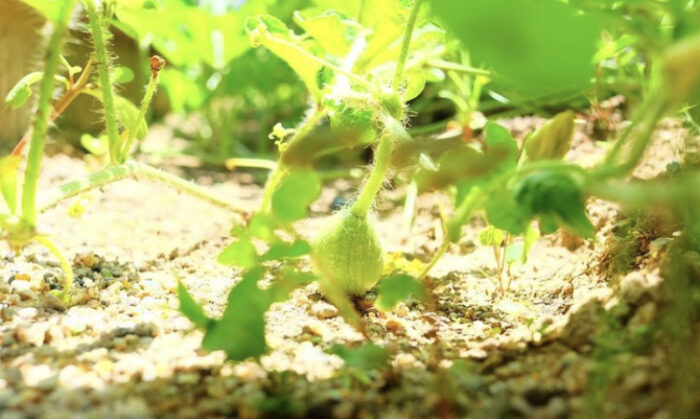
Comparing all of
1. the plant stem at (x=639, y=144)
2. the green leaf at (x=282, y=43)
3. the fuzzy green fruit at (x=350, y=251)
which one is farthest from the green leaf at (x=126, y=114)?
the plant stem at (x=639, y=144)

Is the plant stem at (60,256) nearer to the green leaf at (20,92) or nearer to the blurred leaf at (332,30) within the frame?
the green leaf at (20,92)

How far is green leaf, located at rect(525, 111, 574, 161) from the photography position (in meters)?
1.13

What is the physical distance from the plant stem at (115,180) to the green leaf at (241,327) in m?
0.38

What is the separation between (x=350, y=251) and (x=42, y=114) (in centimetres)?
49

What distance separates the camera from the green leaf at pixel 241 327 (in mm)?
739

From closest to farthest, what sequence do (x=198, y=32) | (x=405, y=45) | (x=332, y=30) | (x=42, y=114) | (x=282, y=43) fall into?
(x=42, y=114)
(x=405, y=45)
(x=282, y=43)
(x=332, y=30)
(x=198, y=32)

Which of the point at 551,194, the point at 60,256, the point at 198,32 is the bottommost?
the point at 551,194

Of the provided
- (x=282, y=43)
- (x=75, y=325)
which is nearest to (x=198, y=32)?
(x=282, y=43)

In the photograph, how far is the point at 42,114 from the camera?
0.84 m

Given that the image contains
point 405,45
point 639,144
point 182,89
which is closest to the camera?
point 639,144

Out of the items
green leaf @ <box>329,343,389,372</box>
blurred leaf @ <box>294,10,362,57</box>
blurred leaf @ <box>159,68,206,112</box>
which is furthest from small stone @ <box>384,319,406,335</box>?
blurred leaf @ <box>159,68,206,112</box>

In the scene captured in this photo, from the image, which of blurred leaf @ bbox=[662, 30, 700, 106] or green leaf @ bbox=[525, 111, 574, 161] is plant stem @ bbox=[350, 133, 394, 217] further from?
blurred leaf @ bbox=[662, 30, 700, 106]

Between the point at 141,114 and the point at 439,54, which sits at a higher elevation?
the point at 439,54

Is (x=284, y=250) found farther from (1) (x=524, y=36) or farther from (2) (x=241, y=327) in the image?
(1) (x=524, y=36)
